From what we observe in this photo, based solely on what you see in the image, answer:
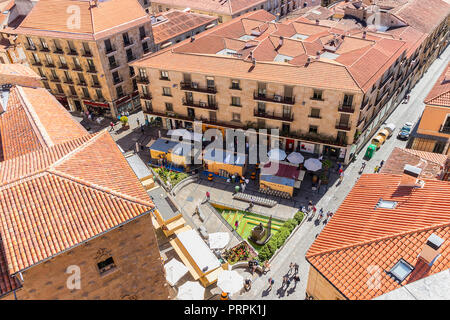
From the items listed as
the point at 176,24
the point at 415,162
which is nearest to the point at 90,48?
the point at 176,24

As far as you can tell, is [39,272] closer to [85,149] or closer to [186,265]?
[85,149]

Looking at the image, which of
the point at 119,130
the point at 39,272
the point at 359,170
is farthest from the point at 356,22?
the point at 39,272

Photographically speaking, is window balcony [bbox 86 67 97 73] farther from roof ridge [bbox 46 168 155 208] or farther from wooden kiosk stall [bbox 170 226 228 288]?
roof ridge [bbox 46 168 155 208]

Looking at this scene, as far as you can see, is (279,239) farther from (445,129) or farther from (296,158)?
(445,129)

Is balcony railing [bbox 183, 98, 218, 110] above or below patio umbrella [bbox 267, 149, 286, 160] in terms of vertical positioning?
above

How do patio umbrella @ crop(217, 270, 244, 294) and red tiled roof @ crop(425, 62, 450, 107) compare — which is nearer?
patio umbrella @ crop(217, 270, 244, 294)

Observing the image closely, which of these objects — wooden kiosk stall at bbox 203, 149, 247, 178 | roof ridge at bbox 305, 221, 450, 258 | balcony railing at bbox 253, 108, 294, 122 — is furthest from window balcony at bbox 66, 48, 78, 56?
roof ridge at bbox 305, 221, 450, 258

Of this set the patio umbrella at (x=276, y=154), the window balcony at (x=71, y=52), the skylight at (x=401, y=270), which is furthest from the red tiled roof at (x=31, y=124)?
the skylight at (x=401, y=270)
